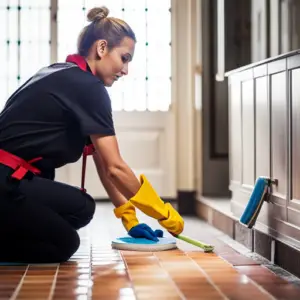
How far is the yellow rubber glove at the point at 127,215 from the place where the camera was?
280 cm

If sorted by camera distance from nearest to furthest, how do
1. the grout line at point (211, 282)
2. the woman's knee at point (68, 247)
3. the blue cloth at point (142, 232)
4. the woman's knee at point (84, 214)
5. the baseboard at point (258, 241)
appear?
1. the grout line at point (211, 282)
2. the baseboard at point (258, 241)
3. the woman's knee at point (68, 247)
4. the woman's knee at point (84, 214)
5. the blue cloth at point (142, 232)

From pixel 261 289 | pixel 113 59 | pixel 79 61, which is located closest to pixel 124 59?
pixel 113 59

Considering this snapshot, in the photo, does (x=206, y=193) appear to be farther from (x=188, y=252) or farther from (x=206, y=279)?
(x=206, y=279)

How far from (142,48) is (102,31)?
2.33 m

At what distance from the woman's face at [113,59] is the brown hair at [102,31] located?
0.06 feet

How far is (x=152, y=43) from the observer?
4859 mm

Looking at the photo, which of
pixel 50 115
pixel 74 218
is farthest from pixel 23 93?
pixel 74 218

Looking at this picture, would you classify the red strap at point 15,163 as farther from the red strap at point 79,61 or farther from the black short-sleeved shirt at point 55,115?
the red strap at point 79,61

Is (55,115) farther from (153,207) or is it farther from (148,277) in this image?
(148,277)

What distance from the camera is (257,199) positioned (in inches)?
102

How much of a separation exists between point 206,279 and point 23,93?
894 mm

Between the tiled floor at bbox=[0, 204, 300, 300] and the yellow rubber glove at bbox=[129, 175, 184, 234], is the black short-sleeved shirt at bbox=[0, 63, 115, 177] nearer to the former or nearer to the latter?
the yellow rubber glove at bbox=[129, 175, 184, 234]

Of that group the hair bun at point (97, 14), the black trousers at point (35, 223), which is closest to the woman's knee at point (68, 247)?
the black trousers at point (35, 223)

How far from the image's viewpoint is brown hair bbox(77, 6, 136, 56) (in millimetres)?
2566
